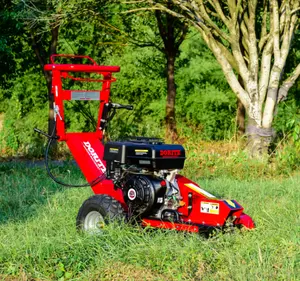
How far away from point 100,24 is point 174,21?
1.83 metres

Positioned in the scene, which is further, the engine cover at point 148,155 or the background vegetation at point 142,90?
the background vegetation at point 142,90

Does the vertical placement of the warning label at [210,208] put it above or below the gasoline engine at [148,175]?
below

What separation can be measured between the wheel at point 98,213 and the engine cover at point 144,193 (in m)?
0.16

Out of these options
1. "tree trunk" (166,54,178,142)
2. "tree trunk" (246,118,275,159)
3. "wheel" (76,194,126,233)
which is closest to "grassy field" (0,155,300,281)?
"wheel" (76,194,126,233)

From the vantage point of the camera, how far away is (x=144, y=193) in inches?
246

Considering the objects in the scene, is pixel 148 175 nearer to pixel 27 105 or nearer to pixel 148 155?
pixel 148 155

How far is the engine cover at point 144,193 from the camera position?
626cm

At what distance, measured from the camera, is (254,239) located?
19.3 ft

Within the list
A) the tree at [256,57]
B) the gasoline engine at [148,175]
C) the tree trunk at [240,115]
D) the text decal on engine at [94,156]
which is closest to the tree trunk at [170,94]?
the tree trunk at [240,115]

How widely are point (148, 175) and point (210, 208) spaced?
2.16ft

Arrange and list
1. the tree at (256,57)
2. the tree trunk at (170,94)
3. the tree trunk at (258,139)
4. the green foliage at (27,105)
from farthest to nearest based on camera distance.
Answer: the green foliage at (27,105) → the tree trunk at (170,94) → the tree at (256,57) → the tree trunk at (258,139)

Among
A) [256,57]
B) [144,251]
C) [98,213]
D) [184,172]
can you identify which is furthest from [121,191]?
[256,57]

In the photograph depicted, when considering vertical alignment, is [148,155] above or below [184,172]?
above

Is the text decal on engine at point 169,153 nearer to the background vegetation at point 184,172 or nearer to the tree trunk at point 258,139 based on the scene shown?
the background vegetation at point 184,172
